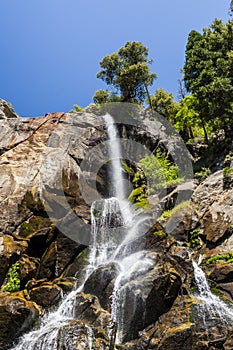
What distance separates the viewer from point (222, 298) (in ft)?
43.9

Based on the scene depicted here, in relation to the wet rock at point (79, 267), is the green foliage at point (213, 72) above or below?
above

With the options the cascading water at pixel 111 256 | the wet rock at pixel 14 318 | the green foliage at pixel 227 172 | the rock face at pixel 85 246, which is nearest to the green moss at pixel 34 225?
the rock face at pixel 85 246

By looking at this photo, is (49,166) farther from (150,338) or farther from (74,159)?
(150,338)

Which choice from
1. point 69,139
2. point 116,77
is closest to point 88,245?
point 69,139

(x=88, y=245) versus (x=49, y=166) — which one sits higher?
(x=49, y=166)

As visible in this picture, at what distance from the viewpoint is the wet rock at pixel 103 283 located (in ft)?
43.8

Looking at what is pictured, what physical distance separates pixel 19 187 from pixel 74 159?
15.3 ft

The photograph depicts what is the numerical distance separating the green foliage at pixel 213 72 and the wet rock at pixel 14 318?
1897cm

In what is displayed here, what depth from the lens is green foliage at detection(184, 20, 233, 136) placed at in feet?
82.7

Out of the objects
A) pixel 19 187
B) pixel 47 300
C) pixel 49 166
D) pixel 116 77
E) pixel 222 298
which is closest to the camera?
pixel 222 298

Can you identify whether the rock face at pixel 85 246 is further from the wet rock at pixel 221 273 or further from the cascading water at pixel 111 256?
the cascading water at pixel 111 256

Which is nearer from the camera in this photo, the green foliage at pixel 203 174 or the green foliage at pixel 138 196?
the green foliage at pixel 138 196

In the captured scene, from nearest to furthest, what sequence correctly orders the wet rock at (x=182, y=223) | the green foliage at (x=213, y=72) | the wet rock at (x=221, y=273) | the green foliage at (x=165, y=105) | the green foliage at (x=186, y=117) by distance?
the wet rock at (x=221, y=273)
the wet rock at (x=182, y=223)
the green foliage at (x=213, y=72)
the green foliage at (x=186, y=117)
the green foliage at (x=165, y=105)

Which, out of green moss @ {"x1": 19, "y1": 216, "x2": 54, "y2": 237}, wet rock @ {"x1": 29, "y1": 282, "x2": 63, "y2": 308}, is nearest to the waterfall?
wet rock @ {"x1": 29, "y1": 282, "x2": 63, "y2": 308}
